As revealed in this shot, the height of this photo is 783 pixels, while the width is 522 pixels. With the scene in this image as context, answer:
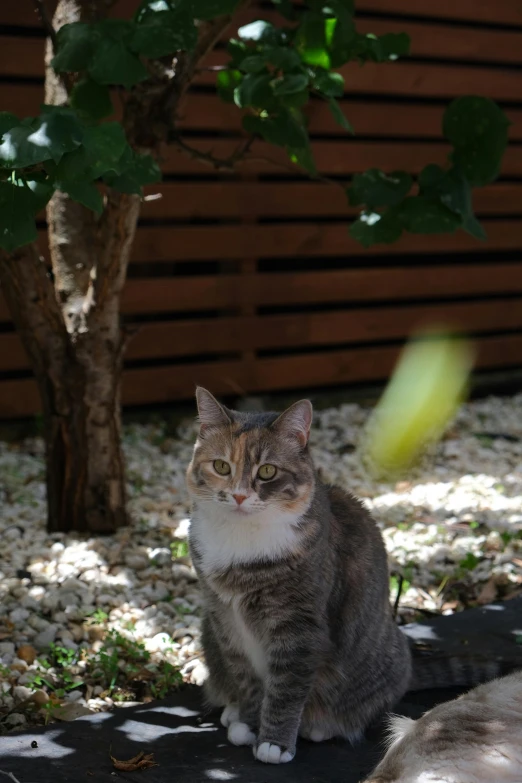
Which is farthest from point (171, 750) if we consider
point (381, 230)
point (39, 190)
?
point (381, 230)

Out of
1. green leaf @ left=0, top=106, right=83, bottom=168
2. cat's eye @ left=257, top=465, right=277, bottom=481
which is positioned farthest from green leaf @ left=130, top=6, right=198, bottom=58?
cat's eye @ left=257, top=465, right=277, bottom=481

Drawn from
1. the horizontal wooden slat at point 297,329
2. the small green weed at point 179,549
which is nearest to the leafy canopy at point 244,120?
the small green weed at point 179,549

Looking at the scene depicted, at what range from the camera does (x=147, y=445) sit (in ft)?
18.3

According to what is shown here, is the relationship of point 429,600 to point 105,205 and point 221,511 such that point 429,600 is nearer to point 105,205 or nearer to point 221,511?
point 221,511

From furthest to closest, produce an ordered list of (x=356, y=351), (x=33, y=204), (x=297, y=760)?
(x=356, y=351)
(x=297, y=760)
(x=33, y=204)

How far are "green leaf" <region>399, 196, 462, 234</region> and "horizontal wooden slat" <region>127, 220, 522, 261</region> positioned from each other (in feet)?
8.29

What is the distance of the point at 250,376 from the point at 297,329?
1.53 feet

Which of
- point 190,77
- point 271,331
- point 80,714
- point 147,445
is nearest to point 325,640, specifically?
point 80,714

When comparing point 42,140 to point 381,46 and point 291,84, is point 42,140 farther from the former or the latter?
point 381,46

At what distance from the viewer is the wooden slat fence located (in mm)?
5688

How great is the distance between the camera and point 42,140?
2.33m

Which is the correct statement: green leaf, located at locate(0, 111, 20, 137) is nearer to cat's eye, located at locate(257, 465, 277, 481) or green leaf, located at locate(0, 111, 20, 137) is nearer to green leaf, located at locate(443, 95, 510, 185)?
cat's eye, located at locate(257, 465, 277, 481)

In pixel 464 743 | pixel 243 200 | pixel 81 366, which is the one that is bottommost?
pixel 464 743

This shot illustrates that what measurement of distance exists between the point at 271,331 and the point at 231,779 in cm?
395
